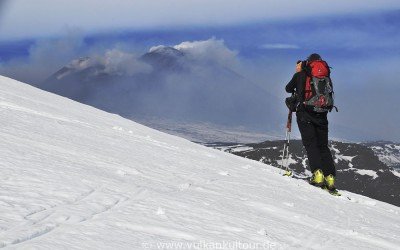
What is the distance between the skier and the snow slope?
1.77 ft

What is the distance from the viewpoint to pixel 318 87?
396 inches

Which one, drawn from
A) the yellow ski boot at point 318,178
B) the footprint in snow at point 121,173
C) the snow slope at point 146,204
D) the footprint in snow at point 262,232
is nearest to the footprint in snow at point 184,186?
the snow slope at point 146,204

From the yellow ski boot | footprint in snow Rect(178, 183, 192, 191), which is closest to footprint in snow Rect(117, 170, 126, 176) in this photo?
footprint in snow Rect(178, 183, 192, 191)

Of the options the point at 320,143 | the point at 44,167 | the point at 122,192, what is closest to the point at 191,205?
the point at 122,192

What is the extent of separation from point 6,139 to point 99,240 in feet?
14.1

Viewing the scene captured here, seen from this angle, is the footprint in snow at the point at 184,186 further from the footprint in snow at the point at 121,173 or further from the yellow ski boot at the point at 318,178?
the yellow ski boot at the point at 318,178

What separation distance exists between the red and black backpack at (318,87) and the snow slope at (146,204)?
1772 mm

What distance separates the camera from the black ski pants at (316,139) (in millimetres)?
10383

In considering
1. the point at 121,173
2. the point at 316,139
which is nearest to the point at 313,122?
the point at 316,139

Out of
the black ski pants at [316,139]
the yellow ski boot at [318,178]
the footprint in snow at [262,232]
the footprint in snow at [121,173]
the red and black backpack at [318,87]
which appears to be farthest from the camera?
the yellow ski boot at [318,178]

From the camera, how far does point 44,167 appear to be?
5844 mm

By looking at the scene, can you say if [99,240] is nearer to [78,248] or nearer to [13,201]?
[78,248]

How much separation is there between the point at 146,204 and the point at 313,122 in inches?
244

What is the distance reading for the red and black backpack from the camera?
1004 centimetres
